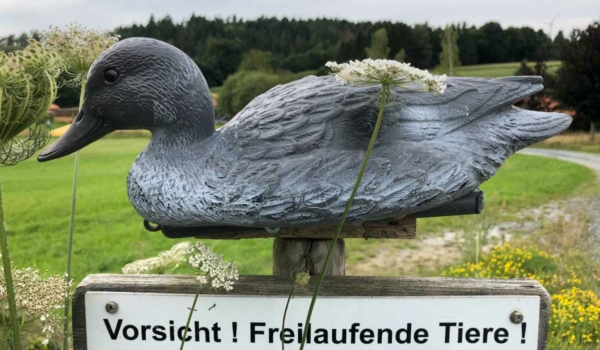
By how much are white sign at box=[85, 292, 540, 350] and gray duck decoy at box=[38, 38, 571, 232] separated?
8.3 inches

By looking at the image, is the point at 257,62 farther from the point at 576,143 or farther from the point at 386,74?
the point at 386,74

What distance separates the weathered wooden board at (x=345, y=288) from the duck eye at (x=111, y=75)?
1.59 feet

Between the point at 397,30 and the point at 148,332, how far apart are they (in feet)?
72.8

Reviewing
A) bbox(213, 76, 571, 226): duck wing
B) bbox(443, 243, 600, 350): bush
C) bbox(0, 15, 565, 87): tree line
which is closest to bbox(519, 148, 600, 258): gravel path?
bbox(443, 243, 600, 350): bush

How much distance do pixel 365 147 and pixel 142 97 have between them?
1.66 ft

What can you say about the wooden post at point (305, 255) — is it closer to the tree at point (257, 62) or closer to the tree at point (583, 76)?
the tree at point (583, 76)

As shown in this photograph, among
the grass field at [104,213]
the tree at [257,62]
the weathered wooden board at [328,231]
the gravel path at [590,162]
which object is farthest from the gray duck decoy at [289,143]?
the tree at [257,62]

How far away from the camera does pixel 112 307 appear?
1.15m

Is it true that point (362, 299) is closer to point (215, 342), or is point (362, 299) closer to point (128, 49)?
point (215, 342)

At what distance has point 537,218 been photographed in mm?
4824

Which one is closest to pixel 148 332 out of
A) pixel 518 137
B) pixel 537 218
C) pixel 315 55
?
pixel 518 137

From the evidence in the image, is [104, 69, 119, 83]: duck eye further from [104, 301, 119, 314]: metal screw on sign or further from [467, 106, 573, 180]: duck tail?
[467, 106, 573, 180]: duck tail

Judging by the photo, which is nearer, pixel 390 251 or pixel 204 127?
pixel 204 127

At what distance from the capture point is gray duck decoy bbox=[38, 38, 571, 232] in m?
1.01
